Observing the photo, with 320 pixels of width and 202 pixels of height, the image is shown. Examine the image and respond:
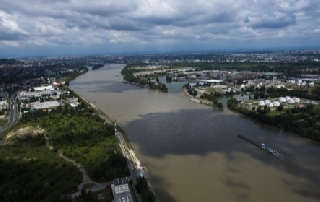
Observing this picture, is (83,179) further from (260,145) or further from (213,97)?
(213,97)

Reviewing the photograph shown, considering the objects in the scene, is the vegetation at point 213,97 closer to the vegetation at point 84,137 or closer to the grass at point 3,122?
the vegetation at point 84,137

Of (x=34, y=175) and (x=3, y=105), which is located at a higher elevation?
(x=3, y=105)

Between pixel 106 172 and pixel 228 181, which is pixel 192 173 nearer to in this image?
pixel 228 181

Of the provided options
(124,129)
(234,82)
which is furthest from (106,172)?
(234,82)

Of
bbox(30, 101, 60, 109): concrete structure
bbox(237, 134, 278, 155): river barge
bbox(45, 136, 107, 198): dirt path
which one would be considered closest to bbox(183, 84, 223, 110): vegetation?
Answer: bbox(237, 134, 278, 155): river barge

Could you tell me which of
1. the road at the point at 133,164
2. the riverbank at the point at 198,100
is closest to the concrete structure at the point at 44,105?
the riverbank at the point at 198,100

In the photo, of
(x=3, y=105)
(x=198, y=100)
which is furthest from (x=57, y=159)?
(x=3, y=105)
